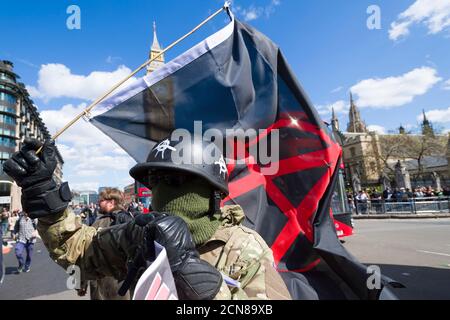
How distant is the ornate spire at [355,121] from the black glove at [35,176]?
97.3 m

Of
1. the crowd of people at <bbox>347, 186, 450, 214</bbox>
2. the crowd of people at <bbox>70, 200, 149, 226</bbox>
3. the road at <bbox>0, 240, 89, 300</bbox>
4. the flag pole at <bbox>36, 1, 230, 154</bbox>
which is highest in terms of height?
the flag pole at <bbox>36, 1, 230, 154</bbox>

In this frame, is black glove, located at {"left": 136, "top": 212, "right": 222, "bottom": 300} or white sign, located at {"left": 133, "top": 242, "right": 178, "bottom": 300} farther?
black glove, located at {"left": 136, "top": 212, "right": 222, "bottom": 300}

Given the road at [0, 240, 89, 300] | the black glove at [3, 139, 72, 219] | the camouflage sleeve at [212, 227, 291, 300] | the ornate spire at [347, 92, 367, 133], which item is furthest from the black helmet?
the ornate spire at [347, 92, 367, 133]

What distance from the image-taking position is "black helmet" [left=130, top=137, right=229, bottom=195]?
69.9 inches

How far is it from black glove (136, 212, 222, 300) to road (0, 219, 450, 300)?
4.51m

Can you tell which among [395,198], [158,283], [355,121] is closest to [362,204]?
[395,198]

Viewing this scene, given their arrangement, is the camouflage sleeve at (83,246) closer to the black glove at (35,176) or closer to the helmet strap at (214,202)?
the black glove at (35,176)

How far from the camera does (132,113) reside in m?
3.27

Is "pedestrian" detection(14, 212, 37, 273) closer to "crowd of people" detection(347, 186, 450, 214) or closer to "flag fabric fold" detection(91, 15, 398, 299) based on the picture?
"flag fabric fold" detection(91, 15, 398, 299)

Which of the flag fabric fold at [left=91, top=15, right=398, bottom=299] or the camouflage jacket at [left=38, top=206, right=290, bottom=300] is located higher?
the flag fabric fold at [left=91, top=15, right=398, bottom=299]

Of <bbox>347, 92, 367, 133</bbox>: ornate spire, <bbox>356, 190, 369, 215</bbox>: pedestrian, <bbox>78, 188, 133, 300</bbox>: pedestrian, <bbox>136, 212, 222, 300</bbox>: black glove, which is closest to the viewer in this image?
<bbox>136, 212, 222, 300</bbox>: black glove

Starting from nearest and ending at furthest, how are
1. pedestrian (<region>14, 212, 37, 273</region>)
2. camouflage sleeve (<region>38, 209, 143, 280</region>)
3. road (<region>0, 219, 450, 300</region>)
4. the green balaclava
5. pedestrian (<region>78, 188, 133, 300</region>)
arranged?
camouflage sleeve (<region>38, 209, 143, 280</region>)
the green balaclava
pedestrian (<region>78, 188, 133, 300</region>)
road (<region>0, 219, 450, 300</region>)
pedestrian (<region>14, 212, 37, 273</region>)
